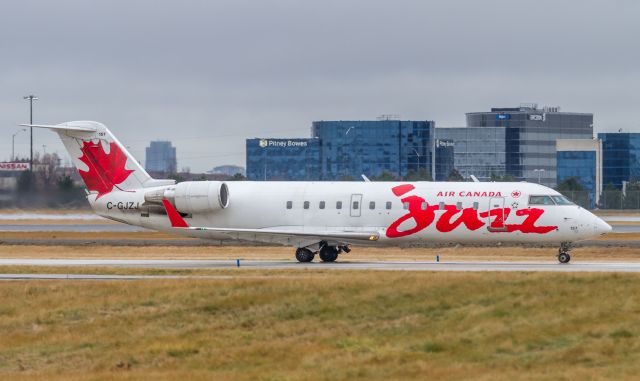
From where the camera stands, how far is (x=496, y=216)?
48094 millimetres

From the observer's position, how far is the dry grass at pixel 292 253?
2226 inches

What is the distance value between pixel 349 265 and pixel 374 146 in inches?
5536

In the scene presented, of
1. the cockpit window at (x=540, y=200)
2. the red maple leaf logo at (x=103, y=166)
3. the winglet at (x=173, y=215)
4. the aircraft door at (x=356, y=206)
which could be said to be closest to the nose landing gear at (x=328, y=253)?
the aircraft door at (x=356, y=206)

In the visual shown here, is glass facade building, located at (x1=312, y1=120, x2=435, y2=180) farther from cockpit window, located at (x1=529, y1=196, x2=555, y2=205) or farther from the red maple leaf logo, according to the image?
cockpit window, located at (x1=529, y1=196, x2=555, y2=205)

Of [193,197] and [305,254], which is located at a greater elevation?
[193,197]

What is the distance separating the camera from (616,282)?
37.1m

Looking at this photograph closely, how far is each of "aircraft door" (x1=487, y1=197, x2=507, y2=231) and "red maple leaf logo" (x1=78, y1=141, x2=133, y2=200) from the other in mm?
15725

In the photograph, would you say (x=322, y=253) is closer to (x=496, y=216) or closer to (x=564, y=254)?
(x=496, y=216)

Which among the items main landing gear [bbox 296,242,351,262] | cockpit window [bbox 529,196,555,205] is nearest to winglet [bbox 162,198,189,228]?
main landing gear [bbox 296,242,351,262]

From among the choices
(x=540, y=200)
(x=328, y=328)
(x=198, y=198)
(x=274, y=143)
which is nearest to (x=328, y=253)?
(x=198, y=198)

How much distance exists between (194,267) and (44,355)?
16.3 m

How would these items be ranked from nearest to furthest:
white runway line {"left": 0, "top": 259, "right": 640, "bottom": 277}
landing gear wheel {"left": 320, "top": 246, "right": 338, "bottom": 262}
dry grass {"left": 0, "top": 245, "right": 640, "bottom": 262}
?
white runway line {"left": 0, "top": 259, "right": 640, "bottom": 277}
landing gear wheel {"left": 320, "top": 246, "right": 338, "bottom": 262}
dry grass {"left": 0, "top": 245, "right": 640, "bottom": 262}

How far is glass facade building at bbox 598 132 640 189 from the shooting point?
186 meters

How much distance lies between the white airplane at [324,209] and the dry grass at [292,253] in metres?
5.20
